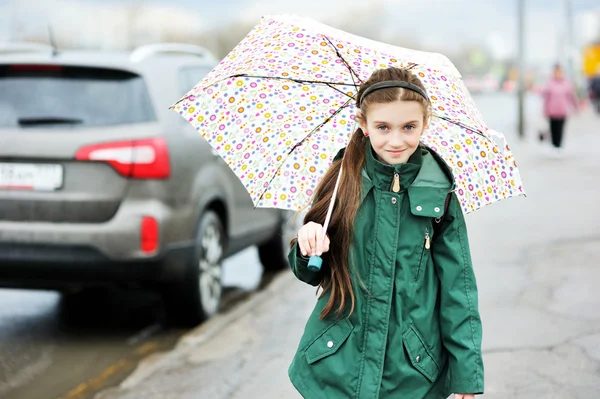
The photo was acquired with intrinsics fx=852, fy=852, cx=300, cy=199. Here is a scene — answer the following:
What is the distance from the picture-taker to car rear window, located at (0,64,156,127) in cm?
509

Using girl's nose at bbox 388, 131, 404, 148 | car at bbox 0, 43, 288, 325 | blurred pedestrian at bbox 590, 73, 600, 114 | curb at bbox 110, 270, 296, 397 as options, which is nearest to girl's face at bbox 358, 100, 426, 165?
girl's nose at bbox 388, 131, 404, 148

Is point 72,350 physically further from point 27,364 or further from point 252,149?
point 252,149

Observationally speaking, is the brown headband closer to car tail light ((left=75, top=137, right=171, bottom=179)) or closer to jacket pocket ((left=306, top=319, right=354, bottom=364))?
jacket pocket ((left=306, top=319, right=354, bottom=364))

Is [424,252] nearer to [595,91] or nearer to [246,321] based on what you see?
[246,321]

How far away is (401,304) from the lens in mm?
2471

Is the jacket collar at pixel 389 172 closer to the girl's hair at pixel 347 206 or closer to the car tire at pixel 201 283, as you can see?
the girl's hair at pixel 347 206

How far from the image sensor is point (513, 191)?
293cm

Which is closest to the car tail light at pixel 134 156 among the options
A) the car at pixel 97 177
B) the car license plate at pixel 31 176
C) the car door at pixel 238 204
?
the car at pixel 97 177

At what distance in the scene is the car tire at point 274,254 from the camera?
7.76 metres

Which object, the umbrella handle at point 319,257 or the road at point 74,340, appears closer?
the umbrella handle at point 319,257

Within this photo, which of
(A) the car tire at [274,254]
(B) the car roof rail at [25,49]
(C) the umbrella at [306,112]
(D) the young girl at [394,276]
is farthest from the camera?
(A) the car tire at [274,254]

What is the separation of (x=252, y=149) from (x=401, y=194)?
2.51ft

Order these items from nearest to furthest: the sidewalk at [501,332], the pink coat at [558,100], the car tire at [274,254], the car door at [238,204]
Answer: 1. the sidewalk at [501,332]
2. the car door at [238,204]
3. the car tire at [274,254]
4. the pink coat at [558,100]

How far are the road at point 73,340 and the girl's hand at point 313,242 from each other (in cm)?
255
